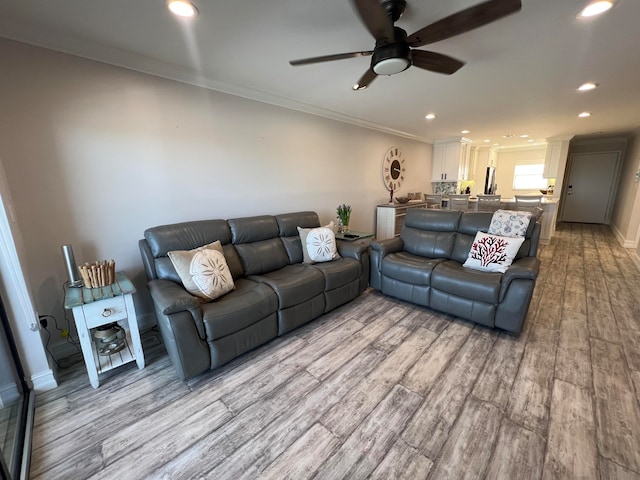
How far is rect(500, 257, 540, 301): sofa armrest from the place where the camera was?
84.0 inches

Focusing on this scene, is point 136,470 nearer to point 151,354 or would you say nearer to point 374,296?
point 151,354

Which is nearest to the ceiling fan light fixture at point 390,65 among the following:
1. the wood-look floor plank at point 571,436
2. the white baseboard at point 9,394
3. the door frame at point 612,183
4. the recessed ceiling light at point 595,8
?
the recessed ceiling light at point 595,8

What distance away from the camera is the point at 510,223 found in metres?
2.68

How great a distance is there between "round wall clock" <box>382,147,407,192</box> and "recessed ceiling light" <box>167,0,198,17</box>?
4.06 meters

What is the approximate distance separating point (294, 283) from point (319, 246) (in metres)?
0.71

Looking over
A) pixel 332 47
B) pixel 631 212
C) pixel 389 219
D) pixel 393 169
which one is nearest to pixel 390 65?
pixel 332 47

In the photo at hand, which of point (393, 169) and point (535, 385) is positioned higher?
point (393, 169)

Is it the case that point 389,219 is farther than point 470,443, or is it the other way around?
point 389,219

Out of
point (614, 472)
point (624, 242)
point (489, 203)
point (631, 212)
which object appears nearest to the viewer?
point (614, 472)

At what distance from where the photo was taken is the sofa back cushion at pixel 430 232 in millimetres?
3090

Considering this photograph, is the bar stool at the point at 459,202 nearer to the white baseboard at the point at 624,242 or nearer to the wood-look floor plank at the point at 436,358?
the white baseboard at the point at 624,242

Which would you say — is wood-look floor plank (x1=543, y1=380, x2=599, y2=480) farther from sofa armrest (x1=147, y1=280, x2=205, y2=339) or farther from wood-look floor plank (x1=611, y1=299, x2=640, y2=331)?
sofa armrest (x1=147, y1=280, x2=205, y2=339)

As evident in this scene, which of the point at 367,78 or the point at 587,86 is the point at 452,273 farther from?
the point at 587,86

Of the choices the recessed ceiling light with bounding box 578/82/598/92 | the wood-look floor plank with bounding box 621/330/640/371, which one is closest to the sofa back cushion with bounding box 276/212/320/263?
the wood-look floor plank with bounding box 621/330/640/371
